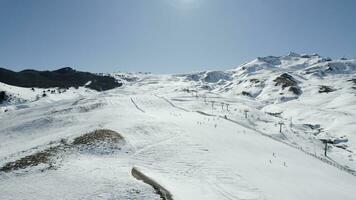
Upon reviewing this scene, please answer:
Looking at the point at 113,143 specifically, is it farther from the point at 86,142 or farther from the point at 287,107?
the point at 287,107

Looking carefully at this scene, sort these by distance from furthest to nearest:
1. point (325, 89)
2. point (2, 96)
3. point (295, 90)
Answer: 1. point (325, 89)
2. point (295, 90)
3. point (2, 96)

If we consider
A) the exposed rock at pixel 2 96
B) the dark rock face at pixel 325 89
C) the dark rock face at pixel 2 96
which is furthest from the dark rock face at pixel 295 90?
the dark rock face at pixel 2 96

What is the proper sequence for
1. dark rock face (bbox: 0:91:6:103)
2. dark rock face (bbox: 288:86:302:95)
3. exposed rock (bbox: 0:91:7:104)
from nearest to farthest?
1. exposed rock (bbox: 0:91:7:104)
2. dark rock face (bbox: 0:91:6:103)
3. dark rock face (bbox: 288:86:302:95)

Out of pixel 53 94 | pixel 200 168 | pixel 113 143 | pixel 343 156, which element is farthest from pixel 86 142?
pixel 53 94

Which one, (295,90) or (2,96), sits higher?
(295,90)

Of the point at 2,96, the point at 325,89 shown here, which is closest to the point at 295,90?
the point at 325,89

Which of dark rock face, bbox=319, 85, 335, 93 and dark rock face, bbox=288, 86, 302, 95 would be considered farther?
dark rock face, bbox=319, 85, 335, 93

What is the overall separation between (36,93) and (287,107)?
104468 millimetres

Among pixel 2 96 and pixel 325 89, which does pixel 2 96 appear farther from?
pixel 325 89

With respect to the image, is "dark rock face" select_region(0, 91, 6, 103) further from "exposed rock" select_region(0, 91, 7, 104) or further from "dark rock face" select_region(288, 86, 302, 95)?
"dark rock face" select_region(288, 86, 302, 95)

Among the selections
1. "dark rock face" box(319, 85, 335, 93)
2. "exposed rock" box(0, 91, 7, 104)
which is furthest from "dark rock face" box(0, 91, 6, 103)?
"dark rock face" box(319, 85, 335, 93)

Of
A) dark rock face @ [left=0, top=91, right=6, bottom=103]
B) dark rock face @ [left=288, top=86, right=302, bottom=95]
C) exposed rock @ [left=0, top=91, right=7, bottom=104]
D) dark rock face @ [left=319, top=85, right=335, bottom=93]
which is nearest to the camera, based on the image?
exposed rock @ [left=0, top=91, right=7, bottom=104]

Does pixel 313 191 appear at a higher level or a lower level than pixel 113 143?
lower

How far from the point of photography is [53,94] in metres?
147
